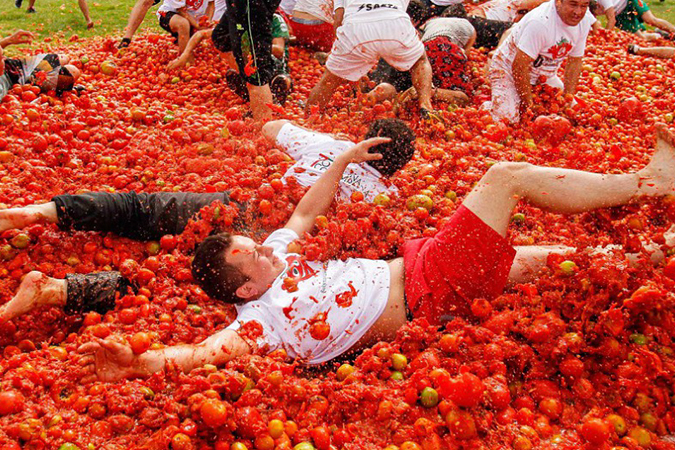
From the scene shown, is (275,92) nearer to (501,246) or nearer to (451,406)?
(501,246)

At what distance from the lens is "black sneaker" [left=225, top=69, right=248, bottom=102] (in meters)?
6.32

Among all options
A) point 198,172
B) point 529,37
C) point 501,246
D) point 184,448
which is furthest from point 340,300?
point 529,37

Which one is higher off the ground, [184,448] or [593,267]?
[593,267]

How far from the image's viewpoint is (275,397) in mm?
2787

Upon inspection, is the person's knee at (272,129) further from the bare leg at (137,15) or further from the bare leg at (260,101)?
the bare leg at (137,15)

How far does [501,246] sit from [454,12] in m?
6.32

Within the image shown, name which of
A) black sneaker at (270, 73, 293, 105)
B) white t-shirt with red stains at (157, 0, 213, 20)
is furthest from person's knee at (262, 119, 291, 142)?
white t-shirt with red stains at (157, 0, 213, 20)

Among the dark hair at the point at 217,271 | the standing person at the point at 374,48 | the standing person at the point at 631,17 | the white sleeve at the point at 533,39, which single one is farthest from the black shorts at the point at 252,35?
the standing person at the point at 631,17

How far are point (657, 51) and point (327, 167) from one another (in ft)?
22.4

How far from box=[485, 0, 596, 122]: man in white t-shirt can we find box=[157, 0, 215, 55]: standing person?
4.27 metres

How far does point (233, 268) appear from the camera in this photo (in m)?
3.16

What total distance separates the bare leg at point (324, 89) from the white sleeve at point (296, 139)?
134 cm

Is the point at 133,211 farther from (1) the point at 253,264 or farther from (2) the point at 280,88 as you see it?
(2) the point at 280,88

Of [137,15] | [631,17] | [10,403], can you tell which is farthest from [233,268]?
[631,17]
